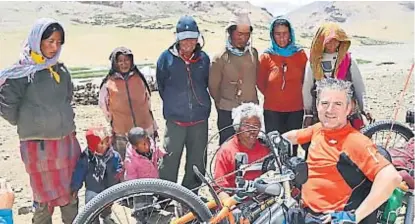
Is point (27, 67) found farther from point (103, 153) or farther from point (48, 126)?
point (103, 153)

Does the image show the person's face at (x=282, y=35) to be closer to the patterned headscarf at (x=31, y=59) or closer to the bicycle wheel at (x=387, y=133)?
the bicycle wheel at (x=387, y=133)

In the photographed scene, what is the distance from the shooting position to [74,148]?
4.52 metres

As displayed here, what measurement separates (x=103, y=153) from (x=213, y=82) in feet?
3.62

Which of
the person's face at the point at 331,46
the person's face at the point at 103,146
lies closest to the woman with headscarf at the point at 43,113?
the person's face at the point at 103,146

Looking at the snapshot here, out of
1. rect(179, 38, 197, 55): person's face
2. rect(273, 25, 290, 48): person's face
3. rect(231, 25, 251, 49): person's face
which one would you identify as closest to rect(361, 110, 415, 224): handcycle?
rect(273, 25, 290, 48): person's face

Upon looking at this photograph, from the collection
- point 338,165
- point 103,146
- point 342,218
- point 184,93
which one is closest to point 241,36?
point 184,93

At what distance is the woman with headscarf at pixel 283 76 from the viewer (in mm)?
5004

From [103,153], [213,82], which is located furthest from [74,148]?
[213,82]

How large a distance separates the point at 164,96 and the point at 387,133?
6.71 ft

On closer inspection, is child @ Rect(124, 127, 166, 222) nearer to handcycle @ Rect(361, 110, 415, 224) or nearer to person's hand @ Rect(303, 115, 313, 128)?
person's hand @ Rect(303, 115, 313, 128)

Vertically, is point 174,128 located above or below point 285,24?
below

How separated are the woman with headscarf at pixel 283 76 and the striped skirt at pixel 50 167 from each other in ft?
5.57

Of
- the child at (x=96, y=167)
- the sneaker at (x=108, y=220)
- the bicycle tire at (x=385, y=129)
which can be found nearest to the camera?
the sneaker at (x=108, y=220)

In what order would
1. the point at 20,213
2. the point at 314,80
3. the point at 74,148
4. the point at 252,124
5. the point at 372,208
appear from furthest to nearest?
1. the point at 20,213
2. the point at 314,80
3. the point at 74,148
4. the point at 252,124
5. the point at 372,208
